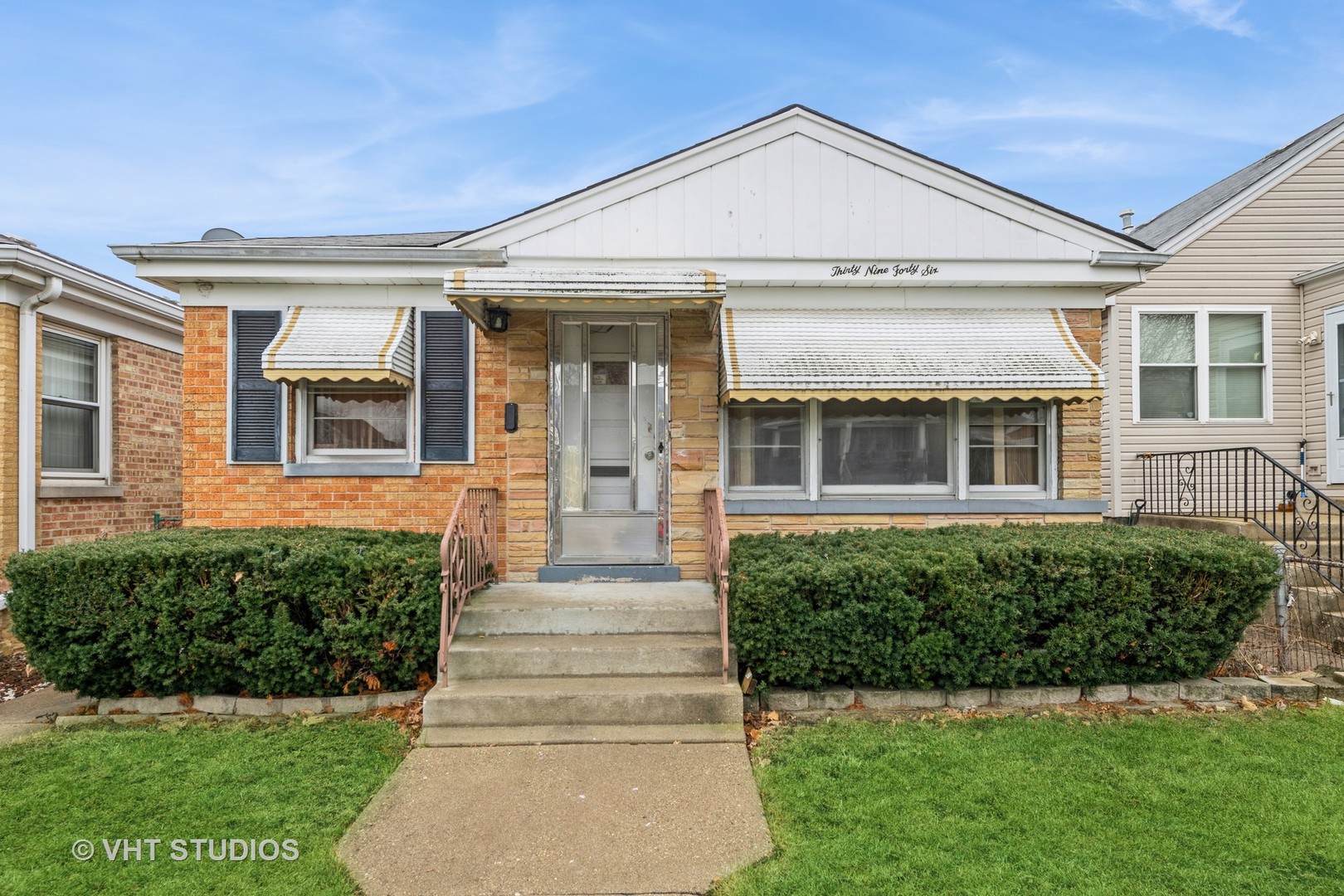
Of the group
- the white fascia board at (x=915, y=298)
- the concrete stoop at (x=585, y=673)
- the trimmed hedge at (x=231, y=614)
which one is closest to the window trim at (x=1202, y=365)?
the white fascia board at (x=915, y=298)

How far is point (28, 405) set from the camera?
6.84 m

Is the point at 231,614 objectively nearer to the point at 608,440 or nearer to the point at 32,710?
the point at 32,710

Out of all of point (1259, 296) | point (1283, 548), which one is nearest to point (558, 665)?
point (1283, 548)

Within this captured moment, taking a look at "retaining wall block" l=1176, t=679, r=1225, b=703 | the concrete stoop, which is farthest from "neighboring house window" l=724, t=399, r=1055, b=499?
"retaining wall block" l=1176, t=679, r=1225, b=703

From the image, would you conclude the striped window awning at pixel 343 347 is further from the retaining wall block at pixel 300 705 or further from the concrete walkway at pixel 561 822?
the concrete walkway at pixel 561 822

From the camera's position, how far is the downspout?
678 cm

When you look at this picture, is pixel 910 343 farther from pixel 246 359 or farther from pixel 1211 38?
pixel 1211 38

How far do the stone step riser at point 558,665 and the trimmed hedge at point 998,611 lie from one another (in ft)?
1.26

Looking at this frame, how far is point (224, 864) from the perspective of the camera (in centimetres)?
294

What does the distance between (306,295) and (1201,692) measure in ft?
25.0

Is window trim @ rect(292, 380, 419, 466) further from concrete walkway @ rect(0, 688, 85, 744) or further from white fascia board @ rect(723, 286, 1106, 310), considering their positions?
white fascia board @ rect(723, 286, 1106, 310)

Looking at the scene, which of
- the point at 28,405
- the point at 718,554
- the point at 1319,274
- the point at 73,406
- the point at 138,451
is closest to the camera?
the point at 718,554

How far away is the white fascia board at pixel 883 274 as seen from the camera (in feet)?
19.8

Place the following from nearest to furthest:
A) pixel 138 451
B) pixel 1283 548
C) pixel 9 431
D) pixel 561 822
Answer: pixel 561 822 < pixel 1283 548 < pixel 9 431 < pixel 138 451
